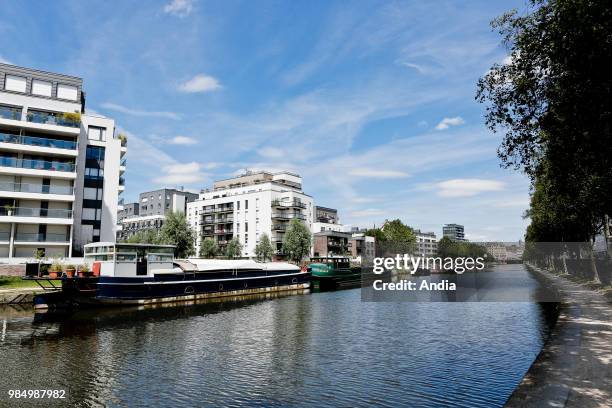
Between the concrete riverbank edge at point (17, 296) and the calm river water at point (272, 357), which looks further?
the concrete riverbank edge at point (17, 296)

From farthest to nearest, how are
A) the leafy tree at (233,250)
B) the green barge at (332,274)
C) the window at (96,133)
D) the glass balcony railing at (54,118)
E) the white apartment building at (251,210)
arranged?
the white apartment building at (251,210)
the leafy tree at (233,250)
the green barge at (332,274)
the window at (96,133)
the glass balcony railing at (54,118)

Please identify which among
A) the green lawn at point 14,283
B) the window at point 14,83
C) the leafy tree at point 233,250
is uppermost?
the window at point 14,83

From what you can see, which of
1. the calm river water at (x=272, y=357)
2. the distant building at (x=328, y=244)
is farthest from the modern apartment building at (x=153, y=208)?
the calm river water at (x=272, y=357)

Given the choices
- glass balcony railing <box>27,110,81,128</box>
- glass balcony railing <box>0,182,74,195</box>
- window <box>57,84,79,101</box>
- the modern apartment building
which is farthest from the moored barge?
the modern apartment building

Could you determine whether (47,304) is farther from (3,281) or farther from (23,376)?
(23,376)

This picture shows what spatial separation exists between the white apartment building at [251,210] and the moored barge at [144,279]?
41.0m

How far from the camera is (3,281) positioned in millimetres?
35906

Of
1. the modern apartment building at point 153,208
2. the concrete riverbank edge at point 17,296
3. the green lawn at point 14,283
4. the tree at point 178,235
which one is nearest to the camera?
the concrete riverbank edge at point 17,296

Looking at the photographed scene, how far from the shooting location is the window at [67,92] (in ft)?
176

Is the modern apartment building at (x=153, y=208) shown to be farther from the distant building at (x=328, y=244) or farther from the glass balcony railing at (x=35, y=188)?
the glass balcony railing at (x=35, y=188)

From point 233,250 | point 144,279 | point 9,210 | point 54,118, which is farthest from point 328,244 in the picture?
point 144,279

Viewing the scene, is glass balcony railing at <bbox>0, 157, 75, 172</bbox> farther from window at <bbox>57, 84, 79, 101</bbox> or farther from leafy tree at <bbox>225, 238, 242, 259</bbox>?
leafy tree at <bbox>225, 238, 242, 259</bbox>

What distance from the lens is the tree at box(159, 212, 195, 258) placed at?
188 feet

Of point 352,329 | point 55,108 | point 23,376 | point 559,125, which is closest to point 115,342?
point 23,376
